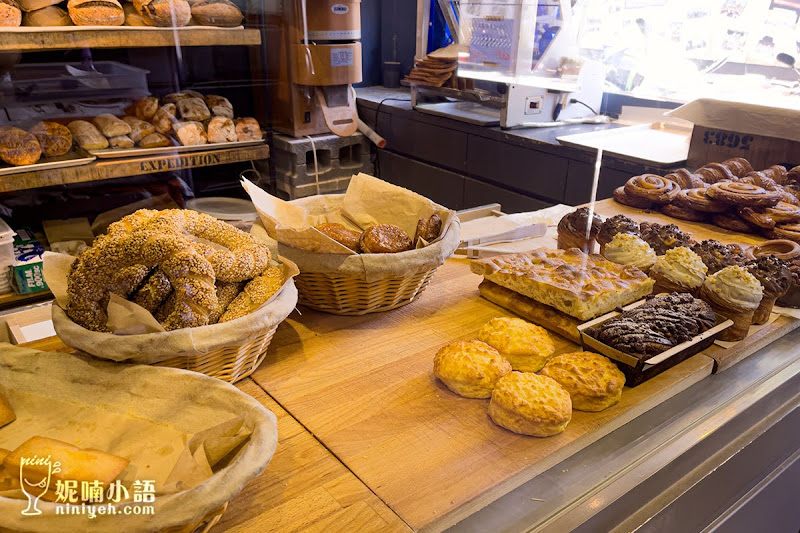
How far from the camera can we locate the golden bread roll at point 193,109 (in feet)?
9.77

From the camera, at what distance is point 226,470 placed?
0.80 m

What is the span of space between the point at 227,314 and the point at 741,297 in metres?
1.20

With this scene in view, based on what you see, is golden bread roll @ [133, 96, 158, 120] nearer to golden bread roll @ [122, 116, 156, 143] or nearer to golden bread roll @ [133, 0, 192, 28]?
golden bread roll @ [122, 116, 156, 143]

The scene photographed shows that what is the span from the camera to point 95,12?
8.26ft

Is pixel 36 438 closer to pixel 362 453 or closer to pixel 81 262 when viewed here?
pixel 81 262

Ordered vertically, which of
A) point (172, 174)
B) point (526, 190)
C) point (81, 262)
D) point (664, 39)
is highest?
point (664, 39)

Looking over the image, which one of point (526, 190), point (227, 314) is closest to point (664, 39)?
point (526, 190)

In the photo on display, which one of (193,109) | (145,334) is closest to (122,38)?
(193,109)

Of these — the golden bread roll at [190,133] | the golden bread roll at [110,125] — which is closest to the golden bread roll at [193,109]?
the golden bread roll at [190,133]

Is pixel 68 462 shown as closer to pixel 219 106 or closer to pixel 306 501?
pixel 306 501

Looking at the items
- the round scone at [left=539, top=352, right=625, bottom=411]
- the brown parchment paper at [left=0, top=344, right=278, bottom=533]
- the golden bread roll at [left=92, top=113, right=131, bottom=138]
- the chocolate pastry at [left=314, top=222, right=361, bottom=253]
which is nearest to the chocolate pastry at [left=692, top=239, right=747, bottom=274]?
the round scone at [left=539, top=352, right=625, bottom=411]

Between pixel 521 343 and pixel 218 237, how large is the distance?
2.31 feet

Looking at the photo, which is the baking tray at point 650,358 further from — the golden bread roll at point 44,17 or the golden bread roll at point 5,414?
the golden bread roll at point 44,17

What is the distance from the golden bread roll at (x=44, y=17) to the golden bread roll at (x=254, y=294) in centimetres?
195
